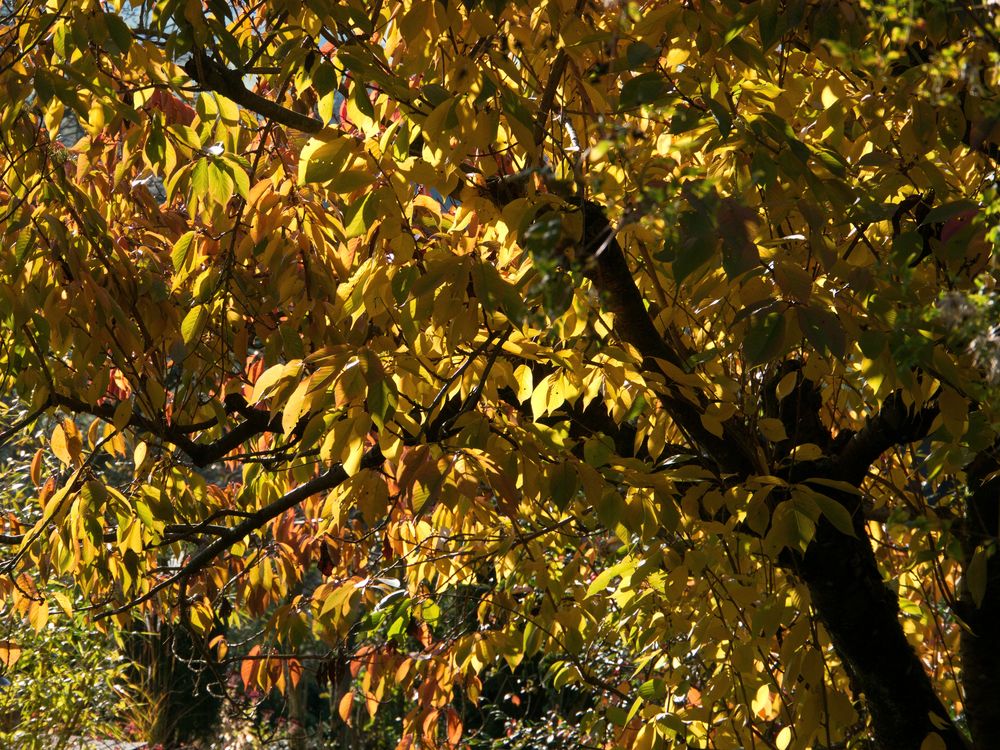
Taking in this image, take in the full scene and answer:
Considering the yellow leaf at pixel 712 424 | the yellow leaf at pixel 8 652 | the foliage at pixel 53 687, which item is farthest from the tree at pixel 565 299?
the foliage at pixel 53 687

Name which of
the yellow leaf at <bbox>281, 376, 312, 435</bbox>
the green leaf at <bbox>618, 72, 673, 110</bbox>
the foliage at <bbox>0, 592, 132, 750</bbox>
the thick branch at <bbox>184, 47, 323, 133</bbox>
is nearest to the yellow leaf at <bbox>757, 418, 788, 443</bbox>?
the green leaf at <bbox>618, 72, 673, 110</bbox>

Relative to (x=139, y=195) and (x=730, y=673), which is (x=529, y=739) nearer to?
(x=730, y=673)

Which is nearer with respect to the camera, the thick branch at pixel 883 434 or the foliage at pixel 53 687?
the thick branch at pixel 883 434

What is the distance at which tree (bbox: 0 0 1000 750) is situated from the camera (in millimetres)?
1385

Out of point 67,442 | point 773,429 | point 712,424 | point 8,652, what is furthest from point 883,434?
point 8,652

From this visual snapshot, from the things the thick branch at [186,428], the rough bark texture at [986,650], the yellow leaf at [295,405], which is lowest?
the rough bark texture at [986,650]

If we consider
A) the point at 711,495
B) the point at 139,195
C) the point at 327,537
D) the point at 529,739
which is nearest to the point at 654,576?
the point at 711,495

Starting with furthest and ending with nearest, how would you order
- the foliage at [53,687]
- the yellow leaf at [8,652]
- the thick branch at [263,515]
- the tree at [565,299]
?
the foliage at [53,687]
the yellow leaf at [8,652]
the thick branch at [263,515]
the tree at [565,299]

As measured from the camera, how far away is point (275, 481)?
288 centimetres

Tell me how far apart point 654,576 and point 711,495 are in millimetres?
560

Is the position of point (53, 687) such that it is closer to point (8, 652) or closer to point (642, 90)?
point (8, 652)

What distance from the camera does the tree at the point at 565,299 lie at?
138cm

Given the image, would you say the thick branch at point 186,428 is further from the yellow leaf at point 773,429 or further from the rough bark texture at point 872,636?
the rough bark texture at point 872,636

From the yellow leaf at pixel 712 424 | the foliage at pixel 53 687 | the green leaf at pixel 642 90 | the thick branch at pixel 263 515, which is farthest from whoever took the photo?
the foliage at pixel 53 687
